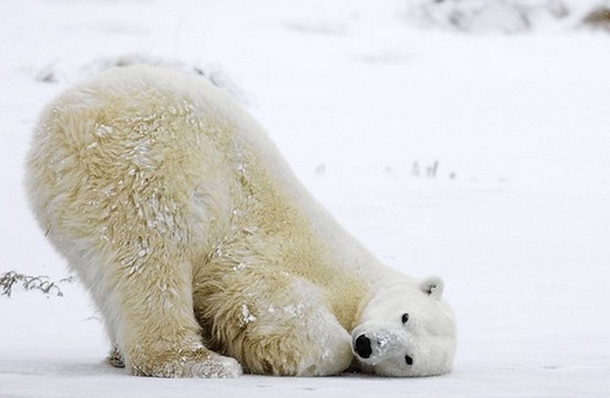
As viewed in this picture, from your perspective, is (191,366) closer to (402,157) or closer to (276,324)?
(276,324)

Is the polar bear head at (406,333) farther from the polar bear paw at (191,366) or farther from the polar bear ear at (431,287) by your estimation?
the polar bear paw at (191,366)

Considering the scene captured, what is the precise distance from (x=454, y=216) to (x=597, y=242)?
46.1 inches

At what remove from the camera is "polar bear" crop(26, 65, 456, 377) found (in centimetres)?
473

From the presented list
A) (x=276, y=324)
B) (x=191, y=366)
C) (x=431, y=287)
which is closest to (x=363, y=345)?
(x=276, y=324)

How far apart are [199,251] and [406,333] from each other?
0.86 meters

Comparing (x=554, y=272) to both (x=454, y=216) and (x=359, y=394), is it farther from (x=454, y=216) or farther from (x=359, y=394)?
(x=359, y=394)

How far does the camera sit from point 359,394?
12.8 feet

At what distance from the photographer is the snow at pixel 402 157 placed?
16.6 ft

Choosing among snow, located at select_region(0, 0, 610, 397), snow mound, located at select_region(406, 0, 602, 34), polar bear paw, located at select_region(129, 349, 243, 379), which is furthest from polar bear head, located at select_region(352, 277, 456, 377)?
snow mound, located at select_region(406, 0, 602, 34)

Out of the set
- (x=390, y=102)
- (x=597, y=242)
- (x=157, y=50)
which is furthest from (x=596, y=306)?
(x=157, y=50)

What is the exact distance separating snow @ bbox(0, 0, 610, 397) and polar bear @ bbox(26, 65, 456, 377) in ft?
0.61

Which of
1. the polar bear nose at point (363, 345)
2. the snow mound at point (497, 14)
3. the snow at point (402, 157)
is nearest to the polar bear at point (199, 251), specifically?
the polar bear nose at point (363, 345)

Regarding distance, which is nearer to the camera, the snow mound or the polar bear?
the polar bear

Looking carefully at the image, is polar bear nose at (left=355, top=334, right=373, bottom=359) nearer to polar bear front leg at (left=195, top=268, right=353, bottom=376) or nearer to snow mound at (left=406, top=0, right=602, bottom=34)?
polar bear front leg at (left=195, top=268, right=353, bottom=376)
